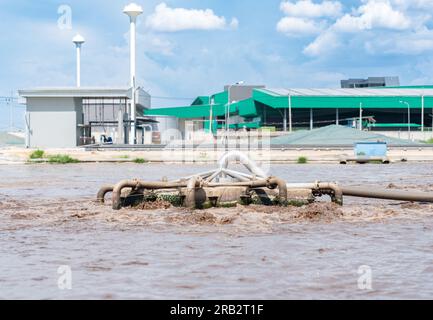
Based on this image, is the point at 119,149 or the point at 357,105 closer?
the point at 119,149

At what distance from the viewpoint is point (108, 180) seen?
1051 inches

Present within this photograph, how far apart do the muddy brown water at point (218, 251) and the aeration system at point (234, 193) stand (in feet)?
1.07

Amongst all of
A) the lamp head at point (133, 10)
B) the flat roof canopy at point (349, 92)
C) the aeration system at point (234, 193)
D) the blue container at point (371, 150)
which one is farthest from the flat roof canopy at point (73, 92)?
the aeration system at point (234, 193)

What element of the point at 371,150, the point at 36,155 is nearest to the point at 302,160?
the point at 371,150

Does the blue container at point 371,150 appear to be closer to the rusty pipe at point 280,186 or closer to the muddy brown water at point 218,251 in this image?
the muddy brown water at point 218,251

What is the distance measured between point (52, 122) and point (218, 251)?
48.8 meters

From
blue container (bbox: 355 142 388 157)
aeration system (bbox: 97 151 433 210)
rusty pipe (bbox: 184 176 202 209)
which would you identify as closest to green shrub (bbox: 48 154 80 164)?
blue container (bbox: 355 142 388 157)

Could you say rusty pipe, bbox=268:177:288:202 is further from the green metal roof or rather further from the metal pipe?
the green metal roof

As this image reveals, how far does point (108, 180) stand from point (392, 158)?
21428mm

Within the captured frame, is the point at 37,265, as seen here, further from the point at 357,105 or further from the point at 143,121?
the point at 357,105

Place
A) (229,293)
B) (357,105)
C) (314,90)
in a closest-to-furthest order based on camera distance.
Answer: (229,293), (357,105), (314,90)

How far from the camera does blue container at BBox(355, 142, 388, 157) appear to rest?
42156 mm

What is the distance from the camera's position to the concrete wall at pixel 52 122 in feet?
189
